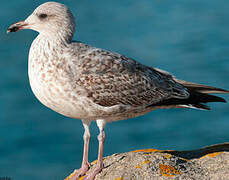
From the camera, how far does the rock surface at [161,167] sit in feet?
29.0

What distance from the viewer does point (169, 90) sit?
10602mm

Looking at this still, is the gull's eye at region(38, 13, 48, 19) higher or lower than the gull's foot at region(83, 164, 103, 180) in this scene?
higher

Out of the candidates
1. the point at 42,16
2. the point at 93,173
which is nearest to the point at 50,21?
the point at 42,16

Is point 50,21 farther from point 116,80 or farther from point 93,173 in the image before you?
point 93,173

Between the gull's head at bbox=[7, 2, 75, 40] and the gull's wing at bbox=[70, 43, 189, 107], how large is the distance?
425 millimetres

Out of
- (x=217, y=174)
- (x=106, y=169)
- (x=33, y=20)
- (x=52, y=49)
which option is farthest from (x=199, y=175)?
(x=33, y=20)

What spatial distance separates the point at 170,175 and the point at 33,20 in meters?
Result: 3.90

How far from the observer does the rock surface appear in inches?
348

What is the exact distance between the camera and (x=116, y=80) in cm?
977

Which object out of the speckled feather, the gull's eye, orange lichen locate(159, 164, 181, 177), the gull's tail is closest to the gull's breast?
the speckled feather

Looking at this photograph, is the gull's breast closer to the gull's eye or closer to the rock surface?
the gull's eye

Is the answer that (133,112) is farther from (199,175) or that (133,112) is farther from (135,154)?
(199,175)

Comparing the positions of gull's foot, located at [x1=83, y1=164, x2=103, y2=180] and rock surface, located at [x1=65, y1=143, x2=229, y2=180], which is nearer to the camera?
rock surface, located at [x1=65, y1=143, x2=229, y2=180]

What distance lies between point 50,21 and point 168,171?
3614 mm
